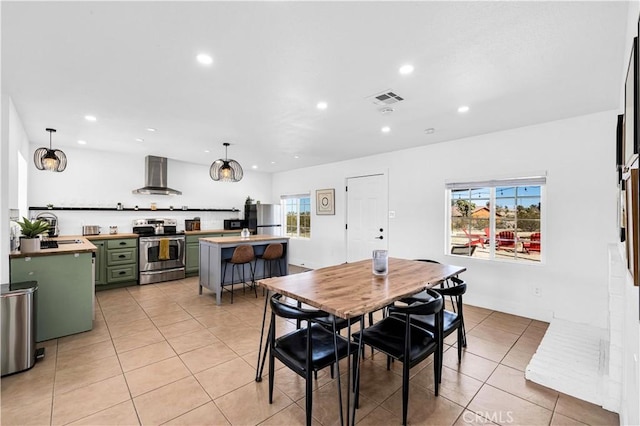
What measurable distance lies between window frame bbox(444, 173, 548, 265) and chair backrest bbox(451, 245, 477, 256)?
48 millimetres

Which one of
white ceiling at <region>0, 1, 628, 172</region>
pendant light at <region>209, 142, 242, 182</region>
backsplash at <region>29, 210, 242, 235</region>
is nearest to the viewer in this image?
white ceiling at <region>0, 1, 628, 172</region>

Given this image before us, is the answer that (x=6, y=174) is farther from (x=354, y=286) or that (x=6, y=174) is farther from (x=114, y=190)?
(x=354, y=286)

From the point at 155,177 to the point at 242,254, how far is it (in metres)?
2.81

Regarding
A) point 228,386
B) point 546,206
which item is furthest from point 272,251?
point 546,206

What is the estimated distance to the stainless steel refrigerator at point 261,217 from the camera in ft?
22.6

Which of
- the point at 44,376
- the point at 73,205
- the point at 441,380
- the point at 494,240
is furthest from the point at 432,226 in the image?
the point at 73,205

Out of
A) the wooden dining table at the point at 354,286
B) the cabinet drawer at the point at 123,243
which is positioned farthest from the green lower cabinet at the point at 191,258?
the wooden dining table at the point at 354,286

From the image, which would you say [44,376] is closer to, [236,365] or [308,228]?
[236,365]

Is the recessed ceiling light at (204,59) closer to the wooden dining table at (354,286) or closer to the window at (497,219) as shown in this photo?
the wooden dining table at (354,286)

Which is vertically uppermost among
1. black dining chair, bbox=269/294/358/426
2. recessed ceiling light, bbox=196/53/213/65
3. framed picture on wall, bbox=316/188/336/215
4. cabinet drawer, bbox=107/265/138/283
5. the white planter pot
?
recessed ceiling light, bbox=196/53/213/65

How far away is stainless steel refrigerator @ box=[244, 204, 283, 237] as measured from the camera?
22.6 feet

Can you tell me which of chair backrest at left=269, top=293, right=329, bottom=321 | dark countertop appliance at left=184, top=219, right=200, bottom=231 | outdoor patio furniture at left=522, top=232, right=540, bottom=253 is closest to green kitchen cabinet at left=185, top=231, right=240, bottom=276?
dark countertop appliance at left=184, top=219, right=200, bottom=231

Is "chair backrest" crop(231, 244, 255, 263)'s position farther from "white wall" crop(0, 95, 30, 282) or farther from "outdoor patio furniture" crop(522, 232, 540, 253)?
"outdoor patio furniture" crop(522, 232, 540, 253)

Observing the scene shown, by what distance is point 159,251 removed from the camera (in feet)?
16.8
